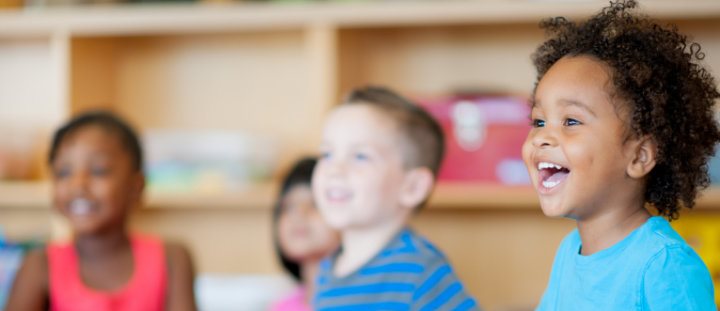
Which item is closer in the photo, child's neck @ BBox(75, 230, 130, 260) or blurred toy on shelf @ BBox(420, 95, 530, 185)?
child's neck @ BBox(75, 230, 130, 260)

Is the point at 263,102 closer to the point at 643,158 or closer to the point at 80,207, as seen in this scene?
the point at 80,207

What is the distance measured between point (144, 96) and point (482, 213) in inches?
39.6

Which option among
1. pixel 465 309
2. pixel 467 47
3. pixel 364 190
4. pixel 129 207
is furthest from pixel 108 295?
pixel 467 47

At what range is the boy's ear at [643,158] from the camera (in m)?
1.01

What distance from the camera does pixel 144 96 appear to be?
2.76 meters

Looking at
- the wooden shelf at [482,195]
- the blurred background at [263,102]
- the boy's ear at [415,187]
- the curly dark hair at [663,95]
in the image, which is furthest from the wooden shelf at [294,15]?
the curly dark hair at [663,95]

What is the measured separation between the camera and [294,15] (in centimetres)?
234

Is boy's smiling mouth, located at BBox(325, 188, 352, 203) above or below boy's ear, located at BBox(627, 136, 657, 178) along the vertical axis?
below

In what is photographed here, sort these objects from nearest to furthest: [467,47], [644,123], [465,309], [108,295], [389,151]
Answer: [644,123] < [465,309] < [389,151] < [108,295] < [467,47]

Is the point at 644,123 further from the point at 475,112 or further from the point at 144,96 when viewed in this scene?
the point at 144,96

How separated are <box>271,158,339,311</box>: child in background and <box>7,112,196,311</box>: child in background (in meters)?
0.26

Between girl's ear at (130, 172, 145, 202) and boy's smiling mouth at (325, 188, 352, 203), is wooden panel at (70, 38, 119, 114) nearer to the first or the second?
girl's ear at (130, 172, 145, 202)

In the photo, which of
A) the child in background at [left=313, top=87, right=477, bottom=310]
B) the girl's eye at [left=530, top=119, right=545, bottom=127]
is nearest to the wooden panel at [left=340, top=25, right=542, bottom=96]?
the child in background at [left=313, top=87, right=477, bottom=310]

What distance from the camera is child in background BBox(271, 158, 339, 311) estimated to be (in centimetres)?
198
